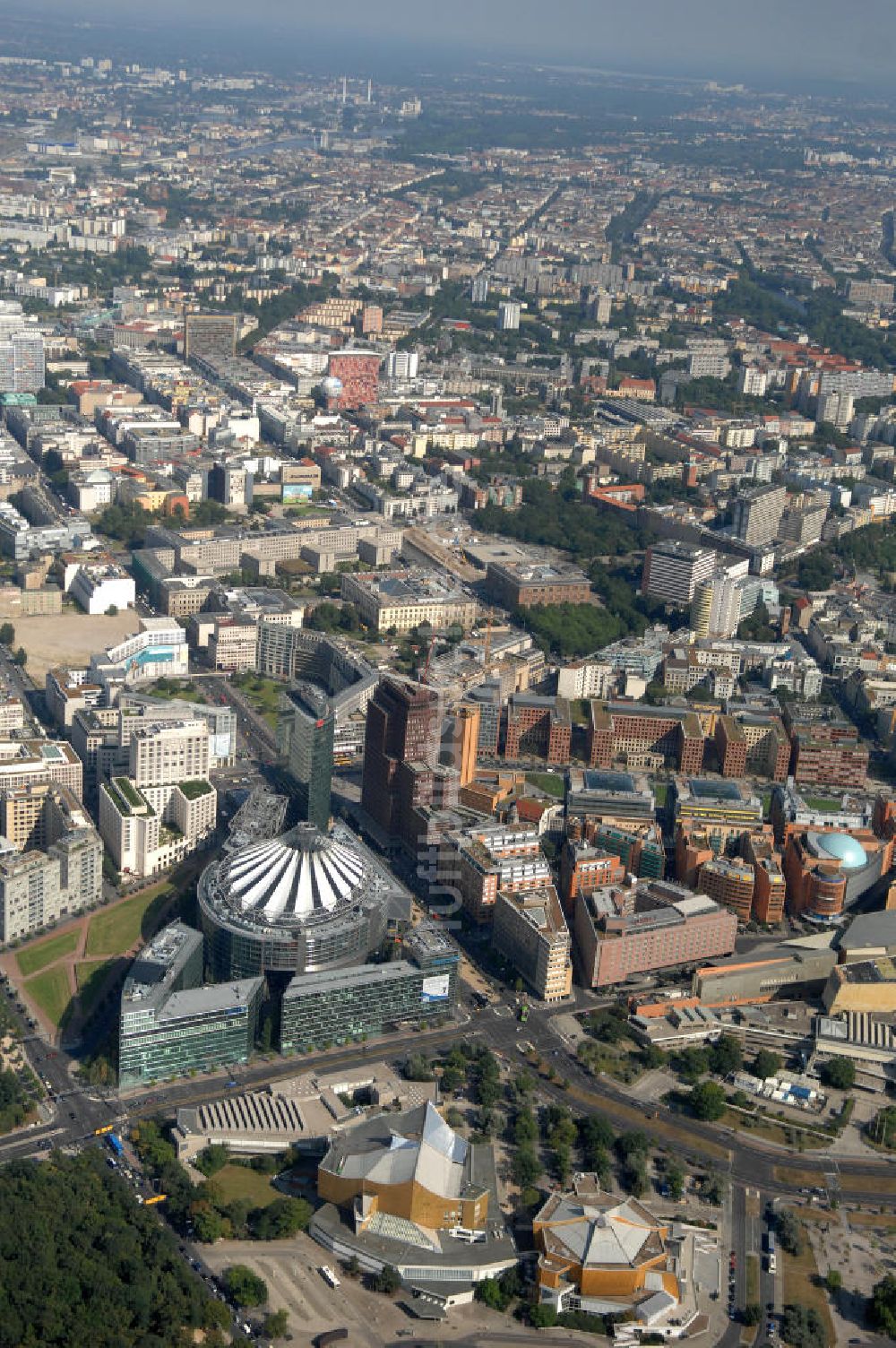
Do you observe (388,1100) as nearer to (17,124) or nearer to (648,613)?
(648,613)

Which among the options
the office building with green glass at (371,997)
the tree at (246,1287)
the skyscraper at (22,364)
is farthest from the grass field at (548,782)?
the skyscraper at (22,364)

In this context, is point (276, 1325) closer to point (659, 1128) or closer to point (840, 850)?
point (659, 1128)

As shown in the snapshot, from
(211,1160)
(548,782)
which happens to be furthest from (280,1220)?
(548,782)

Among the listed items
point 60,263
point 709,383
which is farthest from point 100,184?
point 709,383

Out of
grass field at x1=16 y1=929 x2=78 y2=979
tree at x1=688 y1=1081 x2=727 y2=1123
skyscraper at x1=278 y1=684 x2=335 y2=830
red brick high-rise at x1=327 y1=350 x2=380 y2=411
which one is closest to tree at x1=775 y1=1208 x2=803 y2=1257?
Answer: tree at x1=688 y1=1081 x2=727 y2=1123

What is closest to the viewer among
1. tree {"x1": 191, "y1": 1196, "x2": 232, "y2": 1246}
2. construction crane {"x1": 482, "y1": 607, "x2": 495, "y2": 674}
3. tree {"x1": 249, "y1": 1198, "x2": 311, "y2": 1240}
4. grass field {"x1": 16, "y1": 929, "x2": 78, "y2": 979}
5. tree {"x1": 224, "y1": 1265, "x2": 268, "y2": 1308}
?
tree {"x1": 224, "y1": 1265, "x2": 268, "y2": 1308}

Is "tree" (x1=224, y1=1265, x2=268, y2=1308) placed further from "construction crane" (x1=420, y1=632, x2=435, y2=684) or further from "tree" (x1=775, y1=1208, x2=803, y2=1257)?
"construction crane" (x1=420, y1=632, x2=435, y2=684)

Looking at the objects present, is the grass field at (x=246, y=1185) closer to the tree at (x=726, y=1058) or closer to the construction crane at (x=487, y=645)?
the tree at (x=726, y=1058)
